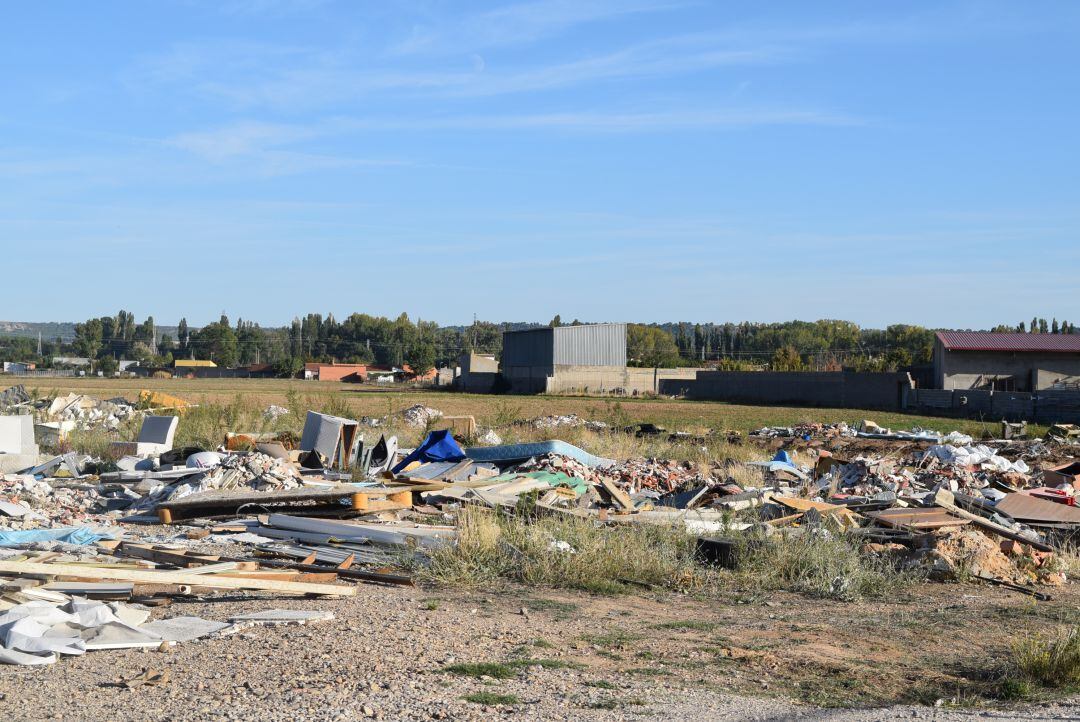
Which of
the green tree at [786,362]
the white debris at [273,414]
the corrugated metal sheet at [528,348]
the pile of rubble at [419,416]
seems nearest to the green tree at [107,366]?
the corrugated metal sheet at [528,348]

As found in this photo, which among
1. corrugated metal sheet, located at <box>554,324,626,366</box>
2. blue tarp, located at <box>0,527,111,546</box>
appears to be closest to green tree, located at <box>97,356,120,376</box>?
corrugated metal sheet, located at <box>554,324,626,366</box>

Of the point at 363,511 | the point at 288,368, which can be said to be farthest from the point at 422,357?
the point at 363,511

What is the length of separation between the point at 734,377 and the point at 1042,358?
1786cm

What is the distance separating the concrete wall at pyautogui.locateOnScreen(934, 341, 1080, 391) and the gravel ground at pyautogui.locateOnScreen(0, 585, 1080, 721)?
162 feet

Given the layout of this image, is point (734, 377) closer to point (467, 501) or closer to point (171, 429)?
point (171, 429)

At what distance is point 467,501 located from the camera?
525 inches

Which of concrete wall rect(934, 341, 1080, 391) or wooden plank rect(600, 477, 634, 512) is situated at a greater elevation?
concrete wall rect(934, 341, 1080, 391)

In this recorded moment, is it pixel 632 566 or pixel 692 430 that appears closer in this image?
pixel 632 566

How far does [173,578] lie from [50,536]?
14.2 feet

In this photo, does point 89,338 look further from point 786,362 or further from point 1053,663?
point 1053,663

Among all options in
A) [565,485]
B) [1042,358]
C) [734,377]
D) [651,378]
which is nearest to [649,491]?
[565,485]

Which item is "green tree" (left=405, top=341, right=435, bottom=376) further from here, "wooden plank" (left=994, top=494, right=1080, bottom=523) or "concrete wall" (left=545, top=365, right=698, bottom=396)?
"wooden plank" (left=994, top=494, right=1080, bottom=523)

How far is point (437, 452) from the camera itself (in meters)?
18.6

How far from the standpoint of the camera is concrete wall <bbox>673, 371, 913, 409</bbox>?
54.5 meters
